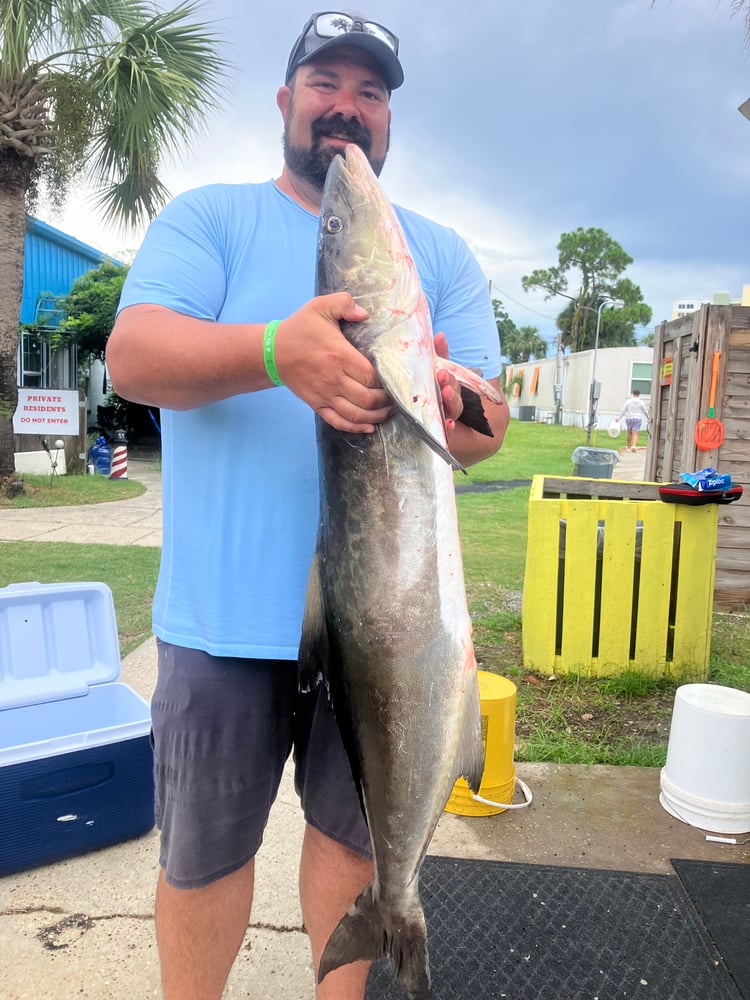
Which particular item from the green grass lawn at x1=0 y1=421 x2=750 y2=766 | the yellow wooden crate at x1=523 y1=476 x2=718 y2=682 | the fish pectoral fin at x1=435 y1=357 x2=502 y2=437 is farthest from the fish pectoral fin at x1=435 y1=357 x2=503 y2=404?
the yellow wooden crate at x1=523 y1=476 x2=718 y2=682

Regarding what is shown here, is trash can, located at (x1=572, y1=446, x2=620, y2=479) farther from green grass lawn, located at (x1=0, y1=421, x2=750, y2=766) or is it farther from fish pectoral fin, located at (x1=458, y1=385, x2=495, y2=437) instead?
fish pectoral fin, located at (x1=458, y1=385, x2=495, y2=437)

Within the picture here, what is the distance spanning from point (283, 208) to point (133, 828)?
2363mm

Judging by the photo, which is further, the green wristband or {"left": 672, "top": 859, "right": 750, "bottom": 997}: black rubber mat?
{"left": 672, "top": 859, "right": 750, "bottom": 997}: black rubber mat

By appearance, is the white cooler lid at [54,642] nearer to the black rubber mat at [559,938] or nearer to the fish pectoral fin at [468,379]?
the black rubber mat at [559,938]

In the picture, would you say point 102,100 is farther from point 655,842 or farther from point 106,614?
point 655,842

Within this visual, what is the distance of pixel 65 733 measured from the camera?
10.5ft

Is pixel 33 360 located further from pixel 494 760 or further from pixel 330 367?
pixel 330 367

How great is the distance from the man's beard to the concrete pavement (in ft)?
7.41

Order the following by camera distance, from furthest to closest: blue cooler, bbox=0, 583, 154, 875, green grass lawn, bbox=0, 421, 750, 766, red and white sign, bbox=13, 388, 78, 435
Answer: red and white sign, bbox=13, 388, 78, 435 → green grass lawn, bbox=0, 421, 750, 766 → blue cooler, bbox=0, 583, 154, 875

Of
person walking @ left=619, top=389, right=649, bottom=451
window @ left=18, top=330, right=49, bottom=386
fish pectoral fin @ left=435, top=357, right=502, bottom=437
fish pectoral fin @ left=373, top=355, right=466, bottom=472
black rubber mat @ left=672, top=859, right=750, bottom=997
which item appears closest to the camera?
fish pectoral fin @ left=373, top=355, right=466, bottom=472

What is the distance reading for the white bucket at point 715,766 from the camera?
3.16 metres

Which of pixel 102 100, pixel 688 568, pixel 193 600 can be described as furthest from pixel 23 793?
pixel 102 100

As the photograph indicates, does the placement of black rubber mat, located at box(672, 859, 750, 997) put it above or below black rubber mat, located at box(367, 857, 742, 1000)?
above

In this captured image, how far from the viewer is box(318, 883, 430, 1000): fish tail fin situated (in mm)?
1664
